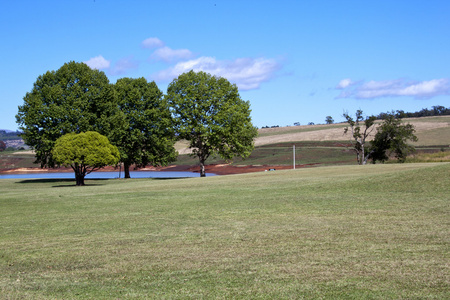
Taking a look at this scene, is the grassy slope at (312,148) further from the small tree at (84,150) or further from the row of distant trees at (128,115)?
the small tree at (84,150)

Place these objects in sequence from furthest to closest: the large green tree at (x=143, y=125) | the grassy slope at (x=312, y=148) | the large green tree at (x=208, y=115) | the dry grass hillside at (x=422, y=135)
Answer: the dry grass hillside at (x=422, y=135) → the grassy slope at (x=312, y=148) → the large green tree at (x=143, y=125) → the large green tree at (x=208, y=115)

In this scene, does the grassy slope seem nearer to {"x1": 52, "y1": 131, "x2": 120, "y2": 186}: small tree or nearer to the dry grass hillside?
the dry grass hillside

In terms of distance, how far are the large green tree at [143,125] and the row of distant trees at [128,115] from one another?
150 mm

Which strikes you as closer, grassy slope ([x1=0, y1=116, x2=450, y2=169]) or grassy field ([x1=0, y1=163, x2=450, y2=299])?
grassy field ([x1=0, y1=163, x2=450, y2=299])

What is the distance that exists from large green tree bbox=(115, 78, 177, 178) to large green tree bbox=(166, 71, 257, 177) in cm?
291

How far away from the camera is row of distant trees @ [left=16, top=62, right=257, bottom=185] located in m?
63.1

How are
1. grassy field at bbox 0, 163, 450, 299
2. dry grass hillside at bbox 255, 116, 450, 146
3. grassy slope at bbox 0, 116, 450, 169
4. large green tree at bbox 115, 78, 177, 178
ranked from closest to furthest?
grassy field at bbox 0, 163, 450, 299
large green tree at bbox 115, 78, 177, 178
grassy slope at bbox 0, 116, 450, 169
dry grass hillside at bbox 255, 116, 450, 146

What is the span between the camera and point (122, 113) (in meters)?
67.4

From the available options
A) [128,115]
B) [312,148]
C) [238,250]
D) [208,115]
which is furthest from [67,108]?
[312,148]

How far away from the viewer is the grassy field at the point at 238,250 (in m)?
8.97

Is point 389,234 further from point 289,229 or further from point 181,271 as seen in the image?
point 181,271

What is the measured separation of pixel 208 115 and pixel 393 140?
37305 mm

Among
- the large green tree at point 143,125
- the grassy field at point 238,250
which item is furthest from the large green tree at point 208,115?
the grassy field at point 238,250

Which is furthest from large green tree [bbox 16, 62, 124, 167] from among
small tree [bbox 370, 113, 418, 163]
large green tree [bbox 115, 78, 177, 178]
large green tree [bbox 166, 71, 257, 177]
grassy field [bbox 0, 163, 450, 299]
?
small tree [bbox 370, 113, 418, 163]
